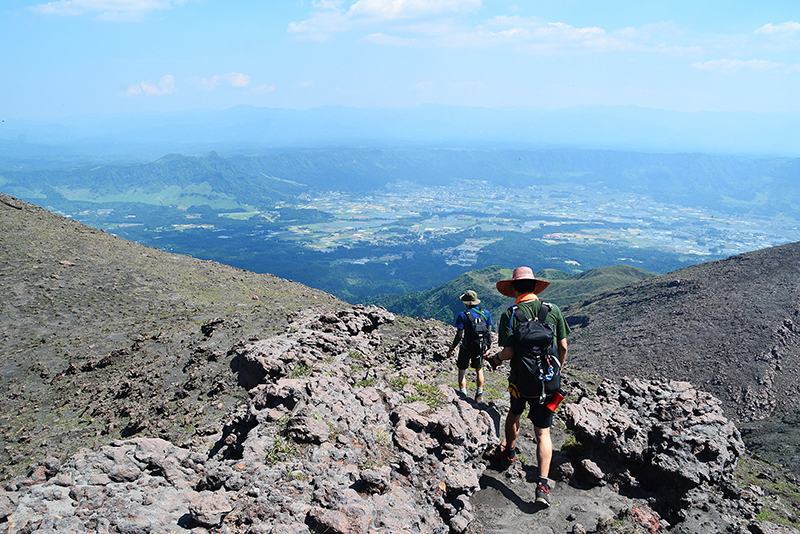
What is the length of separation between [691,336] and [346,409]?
114ft

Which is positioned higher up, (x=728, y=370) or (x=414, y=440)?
(x=414, y=440)

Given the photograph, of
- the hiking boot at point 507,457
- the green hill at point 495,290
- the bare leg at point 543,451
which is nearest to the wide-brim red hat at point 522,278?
the bare leg at point 543,451

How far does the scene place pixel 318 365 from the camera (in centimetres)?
1038

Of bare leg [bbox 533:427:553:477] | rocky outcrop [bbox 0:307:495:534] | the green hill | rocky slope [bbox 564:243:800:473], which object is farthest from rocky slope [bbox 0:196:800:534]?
the green hill

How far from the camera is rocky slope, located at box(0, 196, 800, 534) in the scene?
5328mm

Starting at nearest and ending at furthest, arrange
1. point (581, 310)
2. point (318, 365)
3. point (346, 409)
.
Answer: point (346, 409), point (318, 365), point (581, 310)

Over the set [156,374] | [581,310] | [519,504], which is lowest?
[581,310]

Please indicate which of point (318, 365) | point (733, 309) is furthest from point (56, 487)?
point (733, 309)

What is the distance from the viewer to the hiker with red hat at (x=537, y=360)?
21.3 feet

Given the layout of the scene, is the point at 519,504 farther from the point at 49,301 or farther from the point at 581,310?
the point at 581,310

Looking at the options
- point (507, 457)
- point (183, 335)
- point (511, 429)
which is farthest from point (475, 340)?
point (183, 335)

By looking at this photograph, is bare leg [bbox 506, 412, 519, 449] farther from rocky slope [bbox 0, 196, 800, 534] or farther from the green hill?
the green hill

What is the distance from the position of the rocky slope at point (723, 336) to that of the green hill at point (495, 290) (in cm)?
1886

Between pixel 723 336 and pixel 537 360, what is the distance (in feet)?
112
